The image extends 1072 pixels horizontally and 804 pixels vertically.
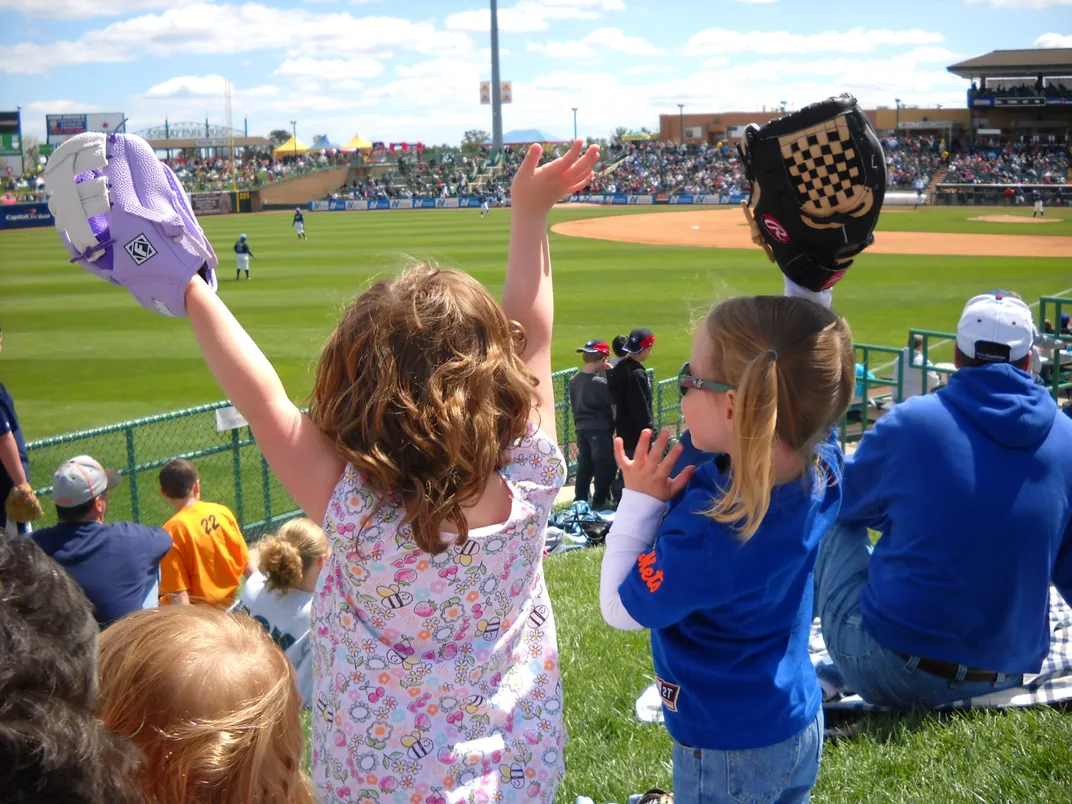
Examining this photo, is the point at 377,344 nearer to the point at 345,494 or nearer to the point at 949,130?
the point at 345,494

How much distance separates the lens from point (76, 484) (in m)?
4.50

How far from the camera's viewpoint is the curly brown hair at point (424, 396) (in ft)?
5.71

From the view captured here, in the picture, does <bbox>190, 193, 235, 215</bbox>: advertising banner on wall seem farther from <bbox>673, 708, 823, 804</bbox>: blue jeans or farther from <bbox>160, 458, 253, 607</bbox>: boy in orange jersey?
<bbox>673, 708, 823, 804</bbox>: blue jeans

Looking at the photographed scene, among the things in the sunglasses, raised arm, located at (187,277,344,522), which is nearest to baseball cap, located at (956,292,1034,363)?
the sunglasses

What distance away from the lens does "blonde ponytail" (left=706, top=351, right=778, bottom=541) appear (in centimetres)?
200

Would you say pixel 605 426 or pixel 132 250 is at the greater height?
pixel 132 250

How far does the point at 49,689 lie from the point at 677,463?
5.53 ft

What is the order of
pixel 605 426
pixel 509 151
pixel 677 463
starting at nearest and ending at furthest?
pixel 677 463
pixel 605 426
pixel 509 151

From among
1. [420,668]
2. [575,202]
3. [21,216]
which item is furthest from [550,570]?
[575,202]

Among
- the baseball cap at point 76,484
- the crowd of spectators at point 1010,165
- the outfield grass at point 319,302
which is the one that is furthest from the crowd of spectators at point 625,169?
the baseball cap at point 76,484

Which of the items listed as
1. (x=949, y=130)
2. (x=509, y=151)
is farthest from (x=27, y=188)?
(x=949, y=130)

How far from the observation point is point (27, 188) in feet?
215

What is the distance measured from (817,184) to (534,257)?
811mm

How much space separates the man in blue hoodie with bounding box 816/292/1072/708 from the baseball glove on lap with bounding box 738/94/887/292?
849mm
